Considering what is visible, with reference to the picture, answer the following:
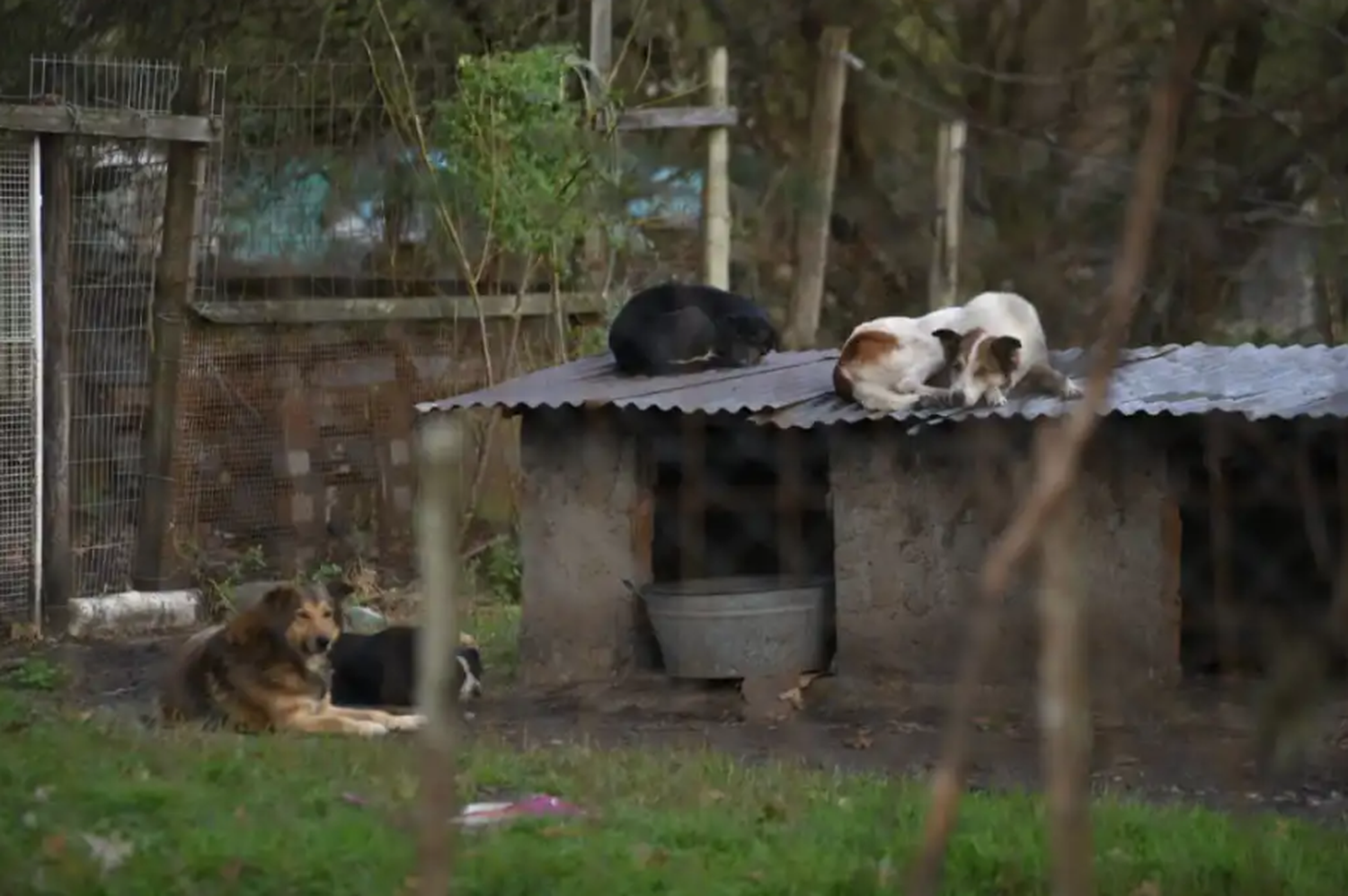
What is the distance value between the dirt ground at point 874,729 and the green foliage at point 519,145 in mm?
3573

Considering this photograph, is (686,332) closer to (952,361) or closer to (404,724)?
(952,361)

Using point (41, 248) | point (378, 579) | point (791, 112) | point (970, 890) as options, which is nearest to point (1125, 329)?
point (970, 890)

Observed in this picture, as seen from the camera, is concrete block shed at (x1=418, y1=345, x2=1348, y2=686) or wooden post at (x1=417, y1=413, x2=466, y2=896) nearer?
wooden post at (x1=417, y1=413, x2=466, y2=896)

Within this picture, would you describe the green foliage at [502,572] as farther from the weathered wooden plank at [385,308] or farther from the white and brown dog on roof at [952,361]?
the white and brown dog on roof at [952,361]

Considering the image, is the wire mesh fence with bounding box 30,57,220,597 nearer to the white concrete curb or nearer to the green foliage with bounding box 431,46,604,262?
the white concrete curb

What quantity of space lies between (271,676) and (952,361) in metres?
3.42

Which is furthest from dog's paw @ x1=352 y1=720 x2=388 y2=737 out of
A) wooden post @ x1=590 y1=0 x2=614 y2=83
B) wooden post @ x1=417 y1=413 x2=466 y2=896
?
wooden post @ x1=417 y1=413 x2=466 y2=896

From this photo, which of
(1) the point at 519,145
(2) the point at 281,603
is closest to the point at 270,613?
(2) the point at 281,603

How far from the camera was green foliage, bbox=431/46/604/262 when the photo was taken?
41.8ft

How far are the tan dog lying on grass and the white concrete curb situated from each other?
2377 mm

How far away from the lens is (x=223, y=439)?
1235 cm

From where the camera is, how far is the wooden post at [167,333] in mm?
11852

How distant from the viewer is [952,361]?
9.93 meters

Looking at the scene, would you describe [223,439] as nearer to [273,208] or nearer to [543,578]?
[273,208]
